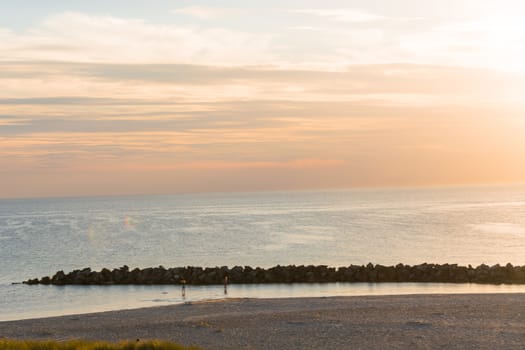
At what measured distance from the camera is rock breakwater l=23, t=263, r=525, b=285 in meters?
43.1

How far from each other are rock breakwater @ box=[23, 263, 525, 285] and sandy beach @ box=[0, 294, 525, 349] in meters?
11.3

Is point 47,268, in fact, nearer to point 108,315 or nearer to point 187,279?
point 187,279

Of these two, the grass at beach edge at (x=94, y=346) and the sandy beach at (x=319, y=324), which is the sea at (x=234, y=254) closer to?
the sandy beach at (x=319, y=324)

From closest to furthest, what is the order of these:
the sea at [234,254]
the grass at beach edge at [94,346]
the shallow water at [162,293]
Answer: the grass at beach edge at [94,346], the shallow water at [162,293], the sea at [234,254]

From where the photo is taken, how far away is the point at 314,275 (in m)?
44.9

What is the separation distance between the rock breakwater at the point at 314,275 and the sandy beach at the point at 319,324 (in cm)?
1131

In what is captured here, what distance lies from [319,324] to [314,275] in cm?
2086

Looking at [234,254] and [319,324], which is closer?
[319,324]

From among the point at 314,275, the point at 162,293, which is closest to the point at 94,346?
the point at 162,293

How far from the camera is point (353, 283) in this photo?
4366 cm

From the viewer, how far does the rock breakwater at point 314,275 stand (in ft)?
141

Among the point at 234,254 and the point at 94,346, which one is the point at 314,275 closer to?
the point at 234,254

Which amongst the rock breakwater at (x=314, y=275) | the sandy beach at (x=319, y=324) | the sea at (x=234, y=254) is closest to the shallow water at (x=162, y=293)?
the sea at (x=234, y=254)

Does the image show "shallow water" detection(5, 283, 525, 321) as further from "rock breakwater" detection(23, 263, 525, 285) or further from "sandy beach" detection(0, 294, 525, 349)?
"sandy beach" detection(0, 294, 525, 349)
